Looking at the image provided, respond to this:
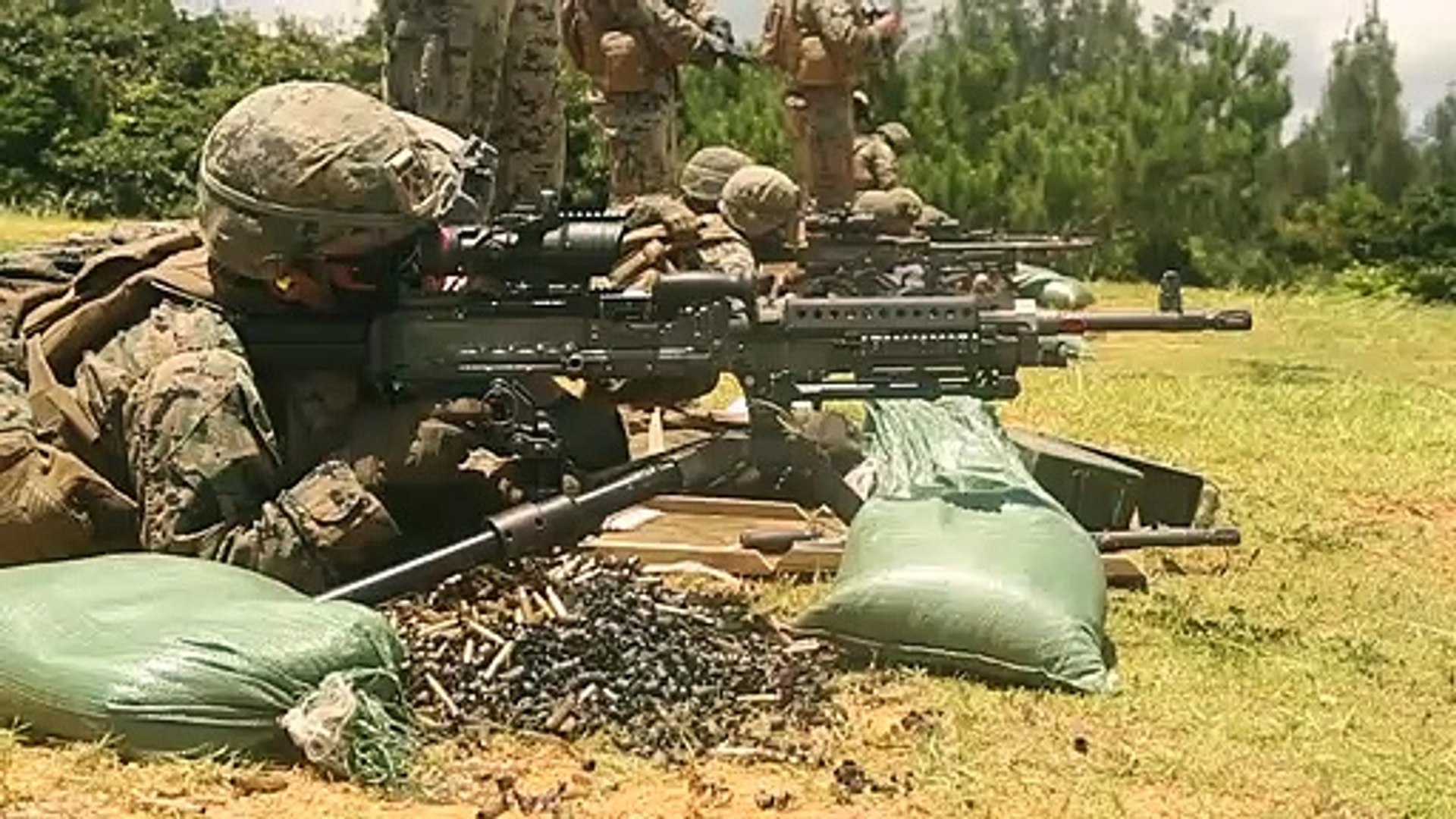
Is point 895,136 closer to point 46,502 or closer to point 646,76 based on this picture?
point 646,76

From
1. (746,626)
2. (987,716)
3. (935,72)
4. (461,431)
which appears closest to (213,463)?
(461,431)

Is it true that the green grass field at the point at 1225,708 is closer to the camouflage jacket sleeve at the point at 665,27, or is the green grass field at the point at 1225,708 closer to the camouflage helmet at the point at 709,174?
the camouflage helmet at the point at 709,174

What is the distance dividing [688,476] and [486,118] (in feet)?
9.73

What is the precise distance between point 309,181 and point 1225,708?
2256 millimetres

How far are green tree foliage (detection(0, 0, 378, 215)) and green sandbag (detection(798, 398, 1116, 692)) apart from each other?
1734cm

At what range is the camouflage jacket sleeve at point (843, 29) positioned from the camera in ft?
42.4

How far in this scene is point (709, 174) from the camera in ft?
31.9

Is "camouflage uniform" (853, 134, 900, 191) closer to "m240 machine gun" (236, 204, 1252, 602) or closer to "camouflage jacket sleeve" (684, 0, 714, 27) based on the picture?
"camouflage jacket sleeve" (684, 0, 714, 27)

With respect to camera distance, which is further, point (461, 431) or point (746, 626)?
point (746, 626)

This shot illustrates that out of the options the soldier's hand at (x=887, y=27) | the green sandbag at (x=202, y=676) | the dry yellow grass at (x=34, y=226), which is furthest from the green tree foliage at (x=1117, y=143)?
the green sandbag at (x=202, y=676)

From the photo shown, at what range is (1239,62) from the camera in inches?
825

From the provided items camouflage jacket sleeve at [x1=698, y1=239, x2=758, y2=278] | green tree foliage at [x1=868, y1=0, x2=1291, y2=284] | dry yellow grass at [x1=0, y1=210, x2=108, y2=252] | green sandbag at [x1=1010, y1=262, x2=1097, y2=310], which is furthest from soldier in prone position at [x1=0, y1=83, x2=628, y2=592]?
green tree foliage at [x1=868, y1=0, x2=1291, y2=284]

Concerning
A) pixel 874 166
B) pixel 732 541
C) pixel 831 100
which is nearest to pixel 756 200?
pixel 732 541

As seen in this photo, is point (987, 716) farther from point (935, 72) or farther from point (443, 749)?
point (935, 72)
